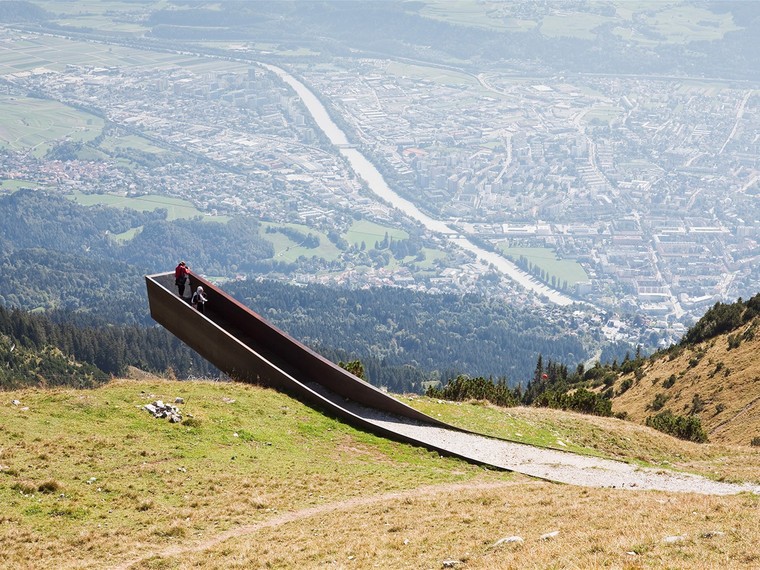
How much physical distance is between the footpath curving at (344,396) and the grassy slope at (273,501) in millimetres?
653

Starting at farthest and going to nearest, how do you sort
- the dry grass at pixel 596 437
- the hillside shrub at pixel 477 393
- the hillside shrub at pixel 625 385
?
the hillside shrub at pixel 625 385 < the hillside shrub at pixel 477 393 < the dry grass at pixel 596 437

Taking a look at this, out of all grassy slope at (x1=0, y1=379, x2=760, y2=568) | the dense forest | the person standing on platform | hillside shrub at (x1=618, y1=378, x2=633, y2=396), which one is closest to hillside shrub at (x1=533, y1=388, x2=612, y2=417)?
grassy slope at (x1=0, y1=379, x2=760, y2=568)

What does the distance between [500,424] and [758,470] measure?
6.56 meters

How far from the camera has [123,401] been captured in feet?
66.9

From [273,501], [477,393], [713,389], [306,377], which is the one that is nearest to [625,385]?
[713,389]

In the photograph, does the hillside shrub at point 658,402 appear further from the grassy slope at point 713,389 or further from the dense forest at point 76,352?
the dense forest at point 76,352

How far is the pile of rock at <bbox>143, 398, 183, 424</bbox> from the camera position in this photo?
19.9 metres

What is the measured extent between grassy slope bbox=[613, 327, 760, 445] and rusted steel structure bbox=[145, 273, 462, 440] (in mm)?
13994

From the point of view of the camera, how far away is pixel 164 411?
790 inches

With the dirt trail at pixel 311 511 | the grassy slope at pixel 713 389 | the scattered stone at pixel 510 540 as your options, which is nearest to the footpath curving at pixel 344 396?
the dirt trail at pixel 311 511

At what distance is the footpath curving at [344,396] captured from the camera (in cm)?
2053

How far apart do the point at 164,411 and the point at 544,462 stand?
8.90 meters

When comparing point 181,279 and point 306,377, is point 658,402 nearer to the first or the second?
point 306,377

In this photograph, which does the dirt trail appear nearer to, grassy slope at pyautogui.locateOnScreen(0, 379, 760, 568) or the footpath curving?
grassy slope at pyautogui.locateOnScreen(0, 379, 760, 568)
